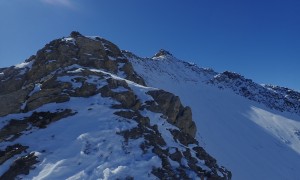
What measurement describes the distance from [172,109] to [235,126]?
38603mm

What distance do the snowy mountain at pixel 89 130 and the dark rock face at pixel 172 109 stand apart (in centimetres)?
8

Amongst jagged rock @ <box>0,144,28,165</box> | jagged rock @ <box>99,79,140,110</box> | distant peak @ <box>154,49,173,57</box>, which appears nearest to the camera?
jagged rock @ <box>0,144,28,165</box>

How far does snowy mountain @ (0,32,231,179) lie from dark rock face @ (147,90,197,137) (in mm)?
80

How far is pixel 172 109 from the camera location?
29750mm

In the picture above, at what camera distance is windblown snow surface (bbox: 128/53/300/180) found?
49.0 metres

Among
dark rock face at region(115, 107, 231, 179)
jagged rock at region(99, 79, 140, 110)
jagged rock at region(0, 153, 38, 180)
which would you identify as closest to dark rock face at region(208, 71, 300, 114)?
jagged rock at region(99, 79, 140, 110)

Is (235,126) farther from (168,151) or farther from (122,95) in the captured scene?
(168,151)

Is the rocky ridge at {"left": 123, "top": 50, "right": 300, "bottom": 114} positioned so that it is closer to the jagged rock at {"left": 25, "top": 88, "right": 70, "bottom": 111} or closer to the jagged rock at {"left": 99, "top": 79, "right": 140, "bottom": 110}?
the jagged rock at {"left": 99, "top": 79, "right": 140, "bottom": 110}

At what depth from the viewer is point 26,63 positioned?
35.6 m

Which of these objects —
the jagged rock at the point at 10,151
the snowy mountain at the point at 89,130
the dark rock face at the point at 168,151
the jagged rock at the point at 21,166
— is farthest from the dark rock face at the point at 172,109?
the jagged rock at the point at 21,166

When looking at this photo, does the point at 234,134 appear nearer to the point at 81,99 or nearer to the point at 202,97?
the point at 202,97

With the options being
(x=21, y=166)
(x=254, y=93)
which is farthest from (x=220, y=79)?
(x=21, y=166)

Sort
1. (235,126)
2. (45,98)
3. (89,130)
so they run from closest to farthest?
(89,130) < (45,98) < (235,126)

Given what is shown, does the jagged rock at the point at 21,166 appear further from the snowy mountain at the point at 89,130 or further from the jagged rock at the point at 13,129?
the jagged rock at the point at 13,129
